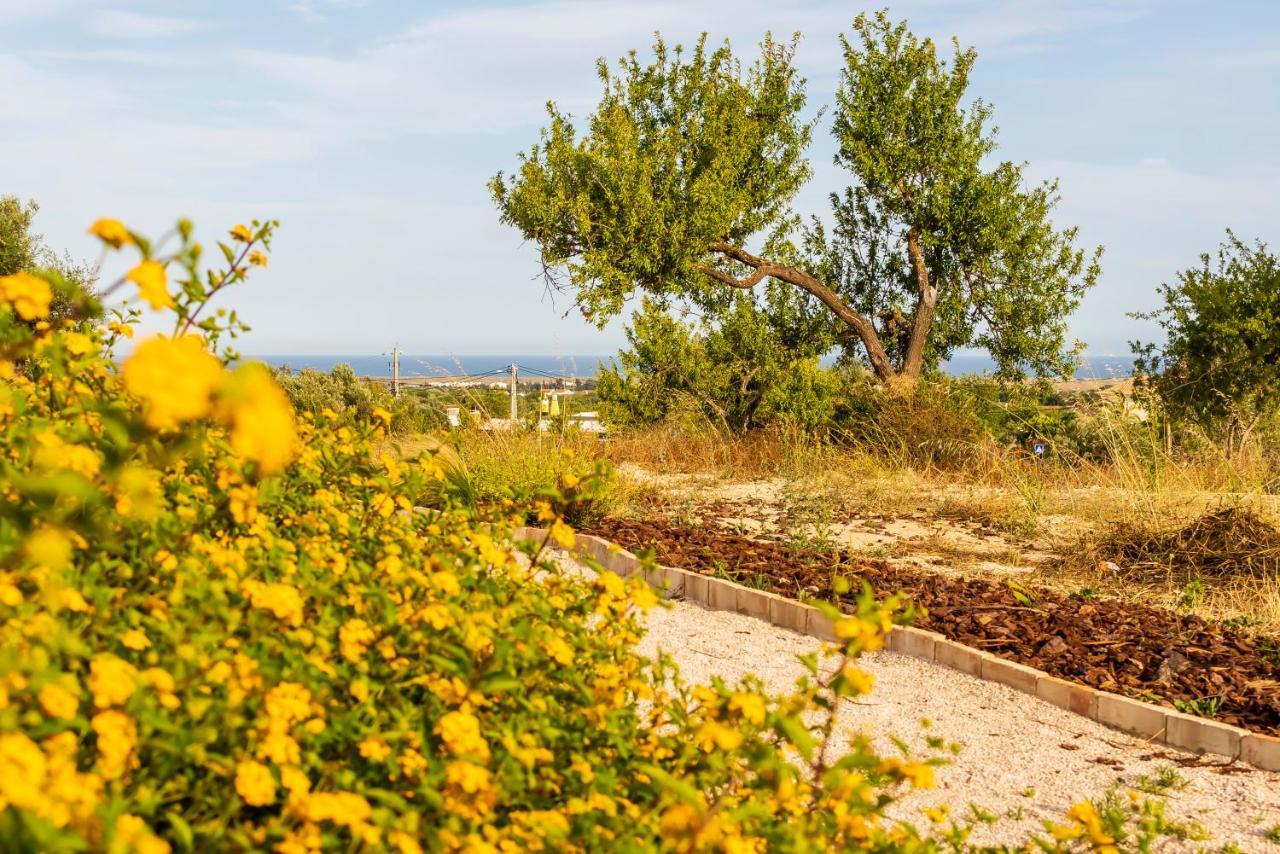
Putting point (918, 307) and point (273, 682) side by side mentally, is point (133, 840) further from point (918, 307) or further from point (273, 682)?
point (918, 307)

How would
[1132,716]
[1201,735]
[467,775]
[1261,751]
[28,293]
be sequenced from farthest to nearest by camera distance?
[1132,716] < [1201,735] < [1261,751] < [28,293] < [467,775]

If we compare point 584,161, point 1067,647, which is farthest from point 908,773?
point 584,161

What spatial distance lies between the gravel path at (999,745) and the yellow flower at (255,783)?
1.46 m

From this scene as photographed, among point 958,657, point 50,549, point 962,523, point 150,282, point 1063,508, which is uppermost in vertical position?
point 150,282

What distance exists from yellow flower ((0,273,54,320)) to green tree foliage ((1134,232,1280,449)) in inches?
460

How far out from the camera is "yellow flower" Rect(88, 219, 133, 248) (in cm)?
117

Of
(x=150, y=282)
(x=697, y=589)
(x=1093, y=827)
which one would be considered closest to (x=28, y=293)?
(x=150, y=282)

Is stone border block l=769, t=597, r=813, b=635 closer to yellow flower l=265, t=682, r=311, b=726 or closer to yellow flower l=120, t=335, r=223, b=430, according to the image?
yellow flower l=265, t=682, r=311, b=726

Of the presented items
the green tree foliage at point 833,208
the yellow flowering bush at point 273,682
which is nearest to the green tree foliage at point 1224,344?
the green tree foliage at point 833,208

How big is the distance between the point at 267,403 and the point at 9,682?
0.48 meters

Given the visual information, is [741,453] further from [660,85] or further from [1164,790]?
[1164,790]

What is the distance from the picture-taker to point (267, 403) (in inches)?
34.3

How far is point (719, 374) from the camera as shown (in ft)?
42.8

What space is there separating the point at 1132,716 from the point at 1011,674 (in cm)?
47
